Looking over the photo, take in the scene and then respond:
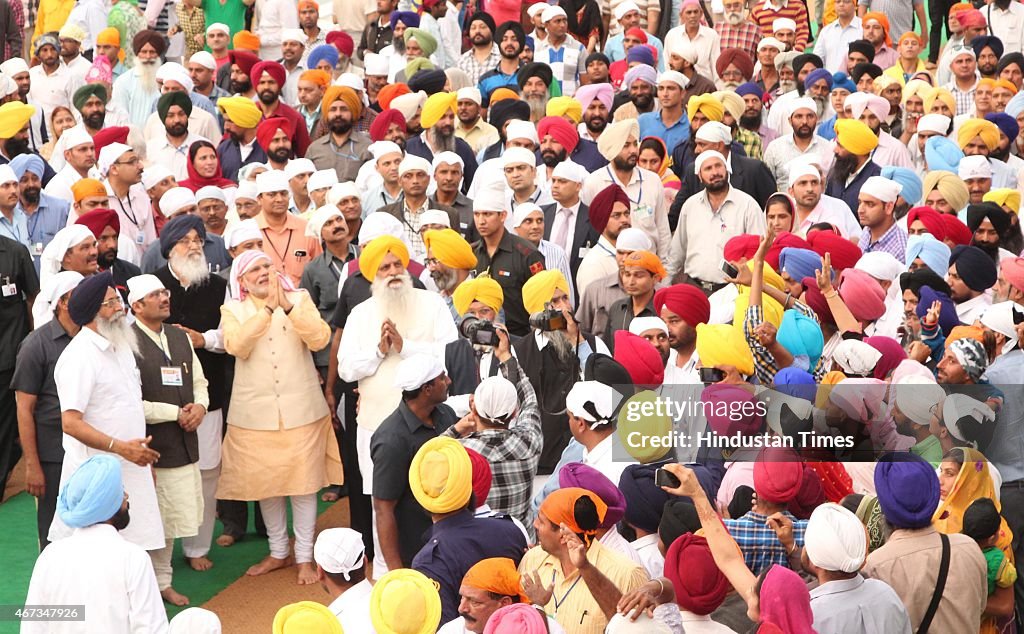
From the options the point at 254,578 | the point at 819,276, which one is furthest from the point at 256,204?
Result: the point at 819,276

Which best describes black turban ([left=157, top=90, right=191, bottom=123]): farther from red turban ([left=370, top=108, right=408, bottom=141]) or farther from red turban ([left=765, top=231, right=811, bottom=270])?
red turban ([left=765, top=231, right=811, bottom=270])

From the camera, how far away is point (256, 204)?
9.55 m

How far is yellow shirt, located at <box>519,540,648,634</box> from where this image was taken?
458cm

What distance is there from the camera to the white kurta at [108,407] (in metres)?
6.68

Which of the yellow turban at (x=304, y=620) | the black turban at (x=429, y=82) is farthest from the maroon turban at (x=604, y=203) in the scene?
the yellow turban at (x=304, y=620)

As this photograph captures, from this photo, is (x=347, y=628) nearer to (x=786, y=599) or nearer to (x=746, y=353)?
(x=786, y=599)

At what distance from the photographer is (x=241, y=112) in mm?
11438

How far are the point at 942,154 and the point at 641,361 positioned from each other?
512cm

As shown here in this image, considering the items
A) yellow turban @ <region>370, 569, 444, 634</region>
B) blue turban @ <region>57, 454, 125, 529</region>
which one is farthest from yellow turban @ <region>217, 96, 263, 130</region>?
yellow turban @ <region>370, 569, 444, 634</region>

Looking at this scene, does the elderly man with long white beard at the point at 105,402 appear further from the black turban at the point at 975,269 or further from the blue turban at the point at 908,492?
the black turban at the point at 975,269

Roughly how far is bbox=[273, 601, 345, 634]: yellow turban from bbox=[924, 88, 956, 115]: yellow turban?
350 inches

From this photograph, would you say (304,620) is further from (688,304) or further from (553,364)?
(688,304)

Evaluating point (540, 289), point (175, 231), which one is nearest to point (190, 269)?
point (175, 231)

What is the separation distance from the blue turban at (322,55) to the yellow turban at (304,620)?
10.3m
